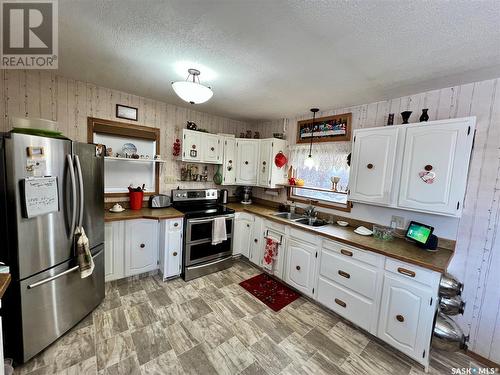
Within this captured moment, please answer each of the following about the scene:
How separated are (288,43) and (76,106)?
2.63 m

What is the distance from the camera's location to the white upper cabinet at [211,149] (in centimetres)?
334

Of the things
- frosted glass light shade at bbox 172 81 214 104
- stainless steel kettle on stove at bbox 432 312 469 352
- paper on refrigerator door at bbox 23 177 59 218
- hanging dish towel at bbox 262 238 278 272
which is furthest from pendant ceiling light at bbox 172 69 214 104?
stainless steel kettle on stove at bbox 432 312 469 352

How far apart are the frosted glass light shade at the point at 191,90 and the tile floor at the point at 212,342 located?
217 centimetres

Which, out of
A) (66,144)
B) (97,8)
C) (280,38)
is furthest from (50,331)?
(280,38)

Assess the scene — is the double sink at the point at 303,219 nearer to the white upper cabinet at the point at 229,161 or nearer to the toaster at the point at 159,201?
the white upper cabinet at the point at 229,161

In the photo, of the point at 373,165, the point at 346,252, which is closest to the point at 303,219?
the point at 346,252

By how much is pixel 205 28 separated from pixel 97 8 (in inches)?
25.3

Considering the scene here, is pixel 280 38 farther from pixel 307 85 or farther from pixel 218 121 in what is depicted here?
pixel 218 121

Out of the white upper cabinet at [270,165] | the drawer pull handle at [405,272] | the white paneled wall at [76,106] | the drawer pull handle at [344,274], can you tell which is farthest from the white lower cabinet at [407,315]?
the white paneled wall at [76,106]

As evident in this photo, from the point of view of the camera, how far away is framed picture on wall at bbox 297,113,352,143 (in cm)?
279

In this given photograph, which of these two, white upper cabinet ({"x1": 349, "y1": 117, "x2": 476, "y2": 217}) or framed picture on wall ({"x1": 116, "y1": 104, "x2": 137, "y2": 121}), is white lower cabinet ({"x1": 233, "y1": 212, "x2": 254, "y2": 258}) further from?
framed picture on wall ({"x1": 116, "y1": 104, "x2": 137, "y2": 121})

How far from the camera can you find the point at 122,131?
2807mm

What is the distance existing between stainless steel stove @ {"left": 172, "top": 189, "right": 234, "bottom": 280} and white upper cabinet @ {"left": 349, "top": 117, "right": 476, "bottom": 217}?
1884 millimetres

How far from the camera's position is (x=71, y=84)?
247 centimetres
